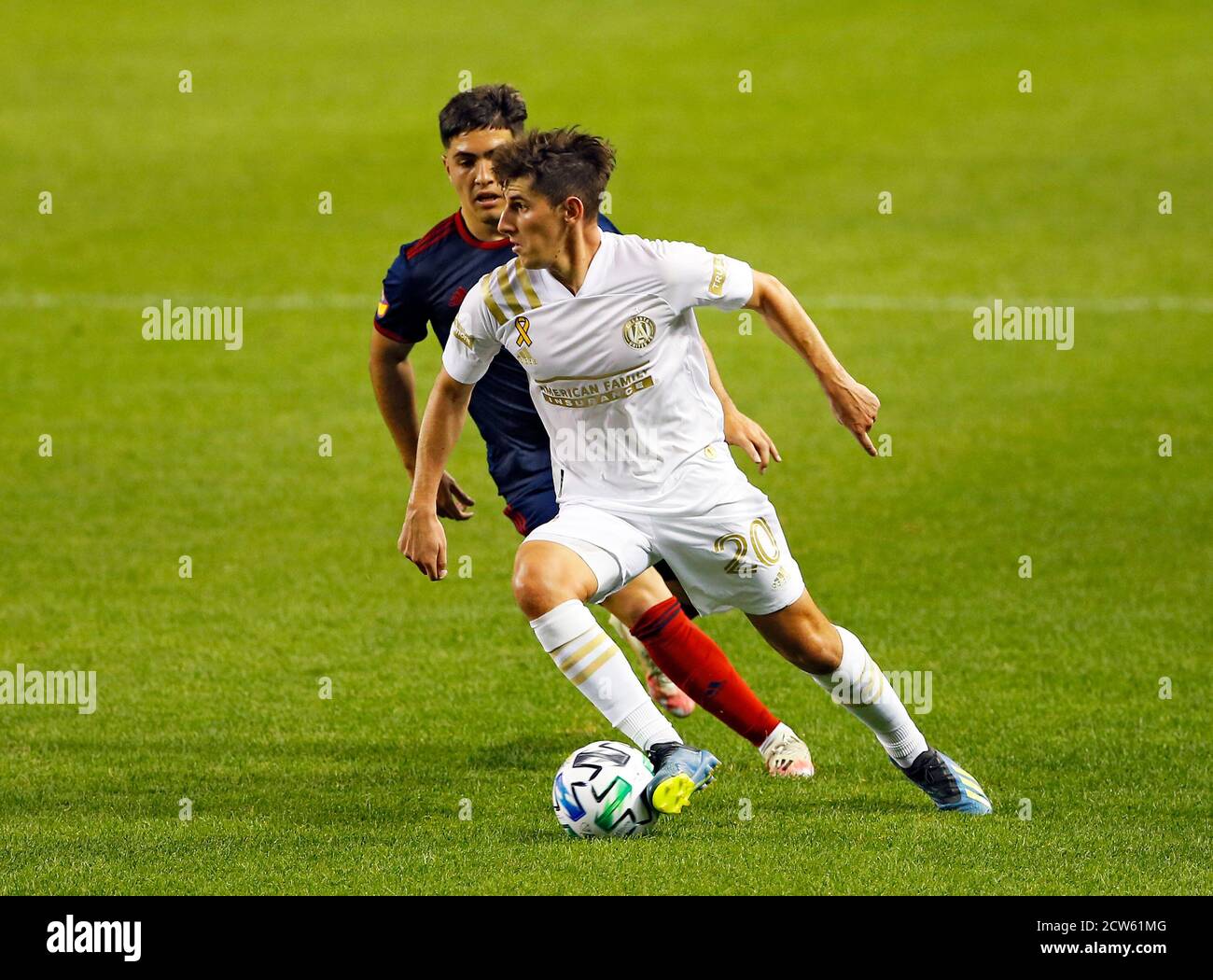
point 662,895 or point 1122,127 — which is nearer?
point 662,895

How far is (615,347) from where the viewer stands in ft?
20.7

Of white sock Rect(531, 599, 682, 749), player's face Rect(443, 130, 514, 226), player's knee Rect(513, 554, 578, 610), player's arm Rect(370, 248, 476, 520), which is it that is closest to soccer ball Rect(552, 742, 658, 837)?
white sock Rect(531, 599, 682, 749)

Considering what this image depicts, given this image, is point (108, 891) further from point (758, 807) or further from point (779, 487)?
point (779, 487)

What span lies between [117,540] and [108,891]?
7577mm

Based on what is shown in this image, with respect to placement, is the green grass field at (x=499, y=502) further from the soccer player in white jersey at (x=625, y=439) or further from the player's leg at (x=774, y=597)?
the soccer player in white jersey at (x=625, y=439)

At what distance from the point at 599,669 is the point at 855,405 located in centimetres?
126

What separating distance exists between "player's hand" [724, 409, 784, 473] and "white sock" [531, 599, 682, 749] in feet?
3.79

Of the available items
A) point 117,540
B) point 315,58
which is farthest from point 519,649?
point 315,58

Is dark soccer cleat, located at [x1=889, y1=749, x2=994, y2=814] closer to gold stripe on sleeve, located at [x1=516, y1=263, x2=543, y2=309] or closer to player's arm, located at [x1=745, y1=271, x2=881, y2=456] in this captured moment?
player's arm, located at [x1=745, y1=271, x2=881, y2=456]

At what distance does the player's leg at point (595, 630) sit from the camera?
6.12 m

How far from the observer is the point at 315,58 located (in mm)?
33500

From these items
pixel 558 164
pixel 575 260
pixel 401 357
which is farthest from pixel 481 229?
pixel 558 164

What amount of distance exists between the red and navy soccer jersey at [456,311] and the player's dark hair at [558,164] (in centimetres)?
129

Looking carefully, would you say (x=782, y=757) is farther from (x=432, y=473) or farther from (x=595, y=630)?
(x=432, y=473)
